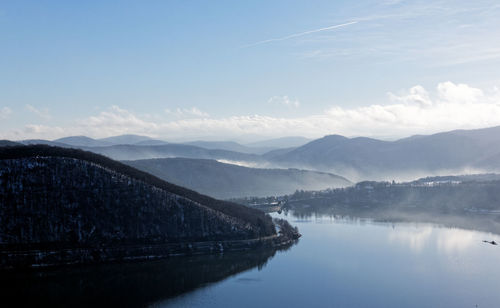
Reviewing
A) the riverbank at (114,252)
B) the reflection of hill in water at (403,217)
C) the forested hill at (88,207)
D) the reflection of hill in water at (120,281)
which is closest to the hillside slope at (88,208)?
the forested hill at (88,207)

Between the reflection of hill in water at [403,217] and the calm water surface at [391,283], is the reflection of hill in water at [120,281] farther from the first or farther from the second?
the reflection of hill in water at [403,217]

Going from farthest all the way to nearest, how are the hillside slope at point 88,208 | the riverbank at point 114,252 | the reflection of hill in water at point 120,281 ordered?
the hillside slope at point 88,208 < the riverbank at point 114,252 < the reflection of hill in water at point 120,281

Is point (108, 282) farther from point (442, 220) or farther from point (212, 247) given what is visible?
point (442, 220)

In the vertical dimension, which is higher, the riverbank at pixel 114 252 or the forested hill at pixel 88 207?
the forested hill at pixel 88 207

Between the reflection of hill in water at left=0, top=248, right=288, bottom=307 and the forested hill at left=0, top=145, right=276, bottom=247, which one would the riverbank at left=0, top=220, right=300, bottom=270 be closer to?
the forested hill at left=0, top=145, right=276, bottom=247

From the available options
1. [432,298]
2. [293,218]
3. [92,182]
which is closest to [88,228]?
[92,182]

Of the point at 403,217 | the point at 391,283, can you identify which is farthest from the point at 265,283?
the point at 403,217

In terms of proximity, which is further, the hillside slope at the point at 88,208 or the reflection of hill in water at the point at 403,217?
the reflection of hill in water at the point at 403,217

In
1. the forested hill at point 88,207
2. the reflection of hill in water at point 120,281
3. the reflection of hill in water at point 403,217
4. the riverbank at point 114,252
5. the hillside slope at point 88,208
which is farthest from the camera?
the reflection of hill in water at point 403,217
